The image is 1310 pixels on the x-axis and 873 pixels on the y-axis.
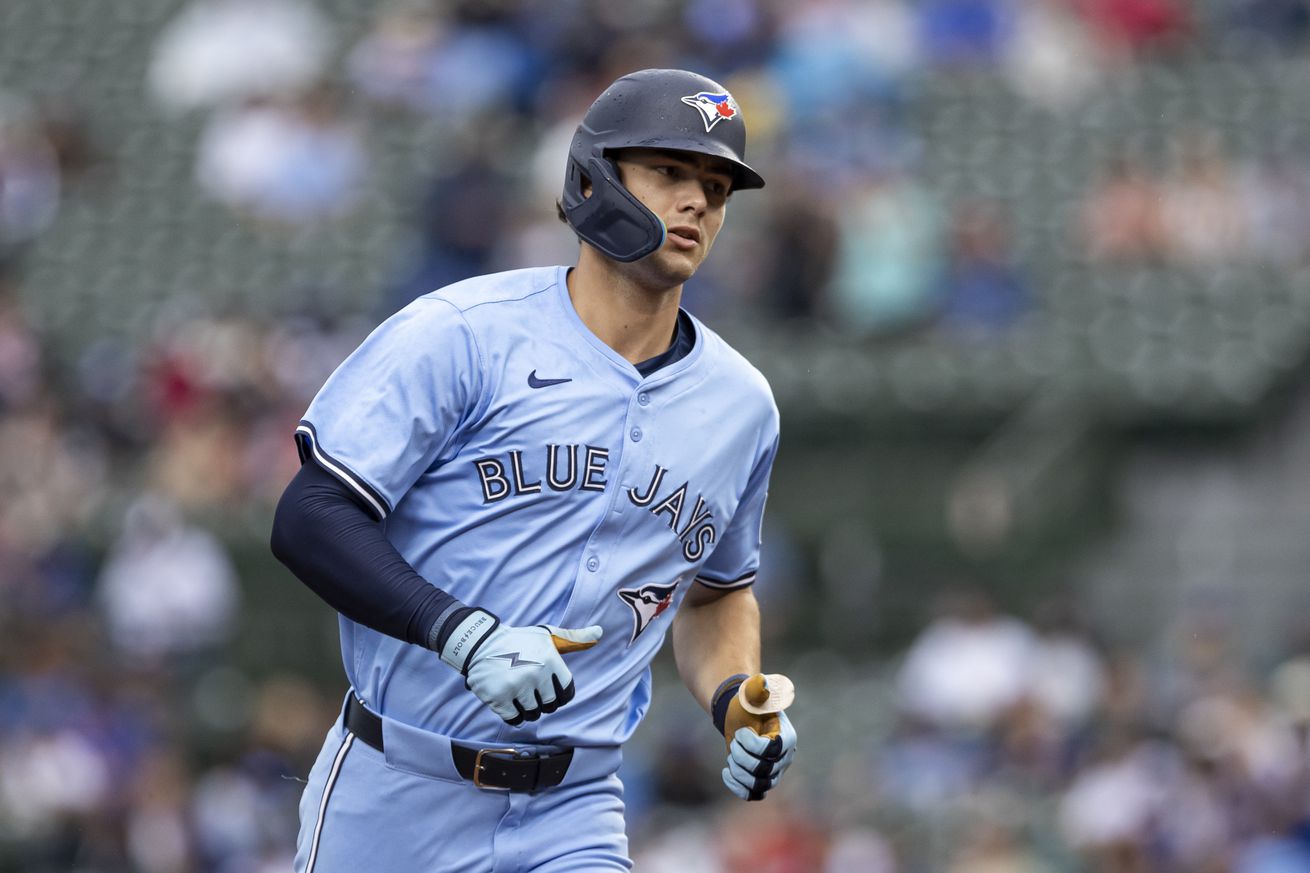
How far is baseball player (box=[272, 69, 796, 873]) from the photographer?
3.99 m

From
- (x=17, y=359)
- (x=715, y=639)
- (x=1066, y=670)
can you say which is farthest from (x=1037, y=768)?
(x=17, y=359)

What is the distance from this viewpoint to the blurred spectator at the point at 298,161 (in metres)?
15.5

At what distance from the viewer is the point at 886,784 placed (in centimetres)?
1038

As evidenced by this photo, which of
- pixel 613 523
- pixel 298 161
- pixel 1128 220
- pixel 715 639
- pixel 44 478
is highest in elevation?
pixel 613 523

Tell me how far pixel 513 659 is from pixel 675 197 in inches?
39.5

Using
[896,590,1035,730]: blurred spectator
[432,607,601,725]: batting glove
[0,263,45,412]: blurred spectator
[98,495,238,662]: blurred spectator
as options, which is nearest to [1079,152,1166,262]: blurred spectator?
[896,590,1035,730]: blurred spectator

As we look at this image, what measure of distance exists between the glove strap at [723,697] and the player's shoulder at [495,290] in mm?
883

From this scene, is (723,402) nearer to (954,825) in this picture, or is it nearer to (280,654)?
(954,825)

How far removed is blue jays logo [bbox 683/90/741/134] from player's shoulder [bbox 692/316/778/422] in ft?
1.42

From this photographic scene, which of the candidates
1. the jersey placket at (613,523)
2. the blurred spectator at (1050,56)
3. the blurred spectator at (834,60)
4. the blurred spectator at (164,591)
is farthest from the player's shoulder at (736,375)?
the blurred spectator at (1050,56)

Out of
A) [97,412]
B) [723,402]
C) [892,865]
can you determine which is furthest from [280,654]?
[723,402]

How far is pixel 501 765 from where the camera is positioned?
159 inches

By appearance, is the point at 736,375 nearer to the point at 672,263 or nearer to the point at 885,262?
the point at 672,263

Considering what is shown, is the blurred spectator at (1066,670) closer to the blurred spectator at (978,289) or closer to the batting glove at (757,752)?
the blurred spectator at (978,289)
